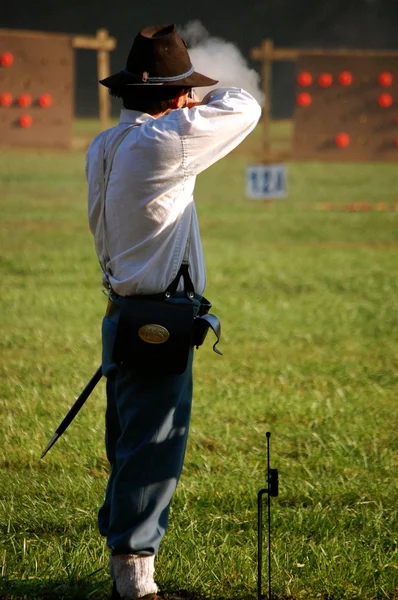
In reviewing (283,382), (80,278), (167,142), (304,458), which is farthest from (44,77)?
(167,142)

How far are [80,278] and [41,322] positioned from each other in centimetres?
187

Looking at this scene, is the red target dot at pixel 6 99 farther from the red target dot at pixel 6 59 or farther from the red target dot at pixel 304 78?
the red target dot at pixel 304 78

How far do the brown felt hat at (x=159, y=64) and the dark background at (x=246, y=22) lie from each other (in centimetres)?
2798

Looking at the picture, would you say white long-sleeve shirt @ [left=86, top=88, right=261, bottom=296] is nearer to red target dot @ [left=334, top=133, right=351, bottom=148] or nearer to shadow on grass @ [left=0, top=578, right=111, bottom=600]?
shadow on grass @ [left=0, top=578, right=111, bottom=600]

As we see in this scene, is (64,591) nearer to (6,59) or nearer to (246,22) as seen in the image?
(6,59)

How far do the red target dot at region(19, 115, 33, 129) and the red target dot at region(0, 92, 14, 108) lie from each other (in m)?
0.29

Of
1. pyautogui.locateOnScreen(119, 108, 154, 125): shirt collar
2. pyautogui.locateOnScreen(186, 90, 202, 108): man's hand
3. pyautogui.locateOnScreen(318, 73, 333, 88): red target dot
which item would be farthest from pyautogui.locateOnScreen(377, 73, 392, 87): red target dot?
pyautogui.locateOnScreen(119, 108, 154, 125): shirt collar

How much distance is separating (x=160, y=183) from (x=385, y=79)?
15.6 meters

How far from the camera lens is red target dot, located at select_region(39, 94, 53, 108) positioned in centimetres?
1562

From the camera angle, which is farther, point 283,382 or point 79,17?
point 79,17

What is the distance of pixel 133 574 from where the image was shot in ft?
8.64

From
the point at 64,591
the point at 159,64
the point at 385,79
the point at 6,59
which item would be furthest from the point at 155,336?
the point at 385,79

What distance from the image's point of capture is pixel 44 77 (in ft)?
51.2

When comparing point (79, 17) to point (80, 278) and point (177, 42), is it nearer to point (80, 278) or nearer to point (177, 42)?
point (80, 278)
